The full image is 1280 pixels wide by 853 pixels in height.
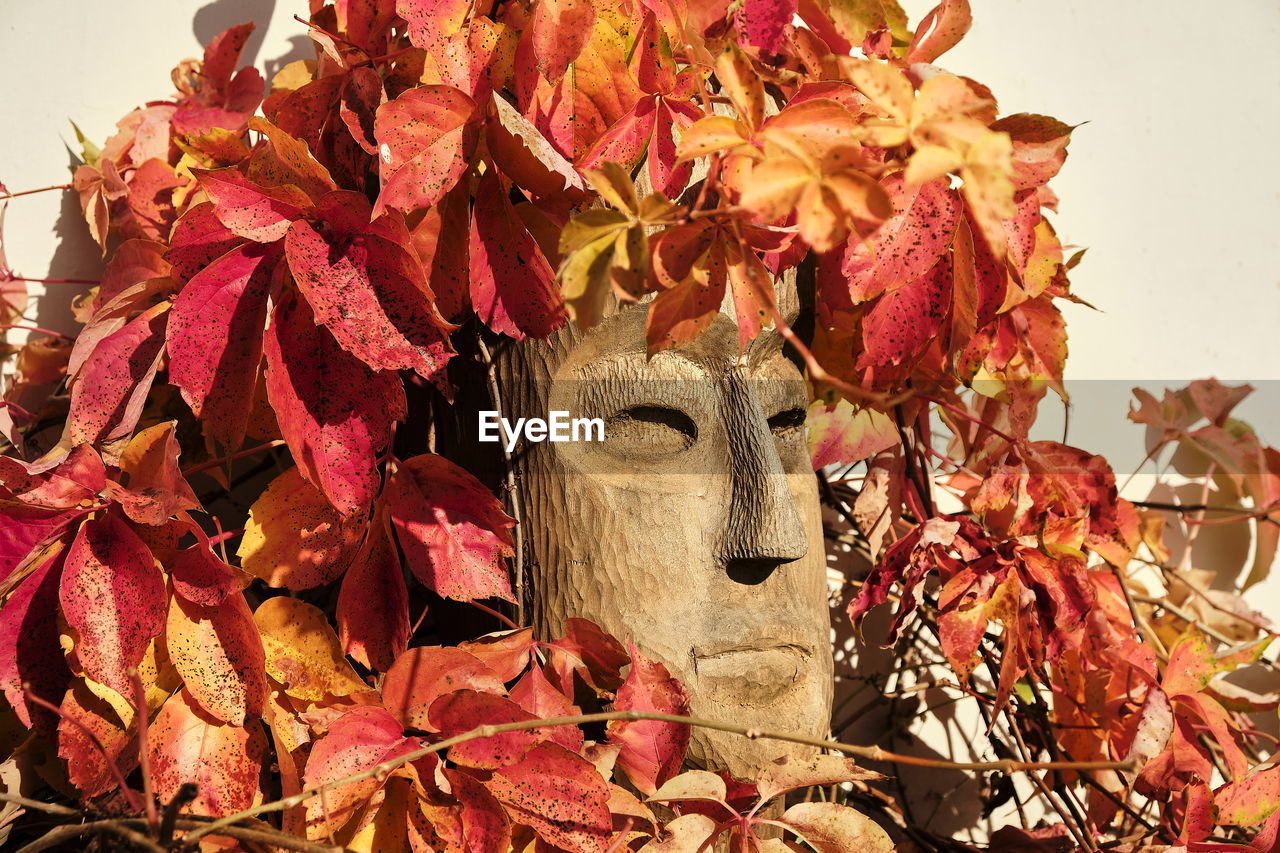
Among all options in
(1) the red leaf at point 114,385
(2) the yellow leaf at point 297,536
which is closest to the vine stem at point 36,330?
(1) the red leaf at point 114,385

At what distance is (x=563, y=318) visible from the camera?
25.5 inches

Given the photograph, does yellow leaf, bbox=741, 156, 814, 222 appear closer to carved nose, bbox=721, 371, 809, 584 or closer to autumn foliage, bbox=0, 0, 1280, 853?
autumn foliage, bbox=0, 0, 1280, 853

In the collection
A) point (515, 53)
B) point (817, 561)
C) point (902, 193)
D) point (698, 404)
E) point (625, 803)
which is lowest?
point (625, 803)

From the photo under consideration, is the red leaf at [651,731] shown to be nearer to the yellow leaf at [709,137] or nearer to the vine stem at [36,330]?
the yellow leaf at [709,137]

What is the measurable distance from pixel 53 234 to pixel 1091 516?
93 cm

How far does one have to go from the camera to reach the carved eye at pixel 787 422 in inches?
29.5

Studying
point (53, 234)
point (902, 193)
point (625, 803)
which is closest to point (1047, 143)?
point (902, 193)

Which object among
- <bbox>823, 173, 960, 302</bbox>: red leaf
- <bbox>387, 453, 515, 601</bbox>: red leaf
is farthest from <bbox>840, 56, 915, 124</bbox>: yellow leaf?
<bbox>387, 453, 515, 601</bbox>: red leaf

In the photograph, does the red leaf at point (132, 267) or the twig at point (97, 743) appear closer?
the twig at point (97, 743)

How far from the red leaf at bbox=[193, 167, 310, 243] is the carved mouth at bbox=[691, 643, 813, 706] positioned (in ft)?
1.22

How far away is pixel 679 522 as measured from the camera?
675 millimetres

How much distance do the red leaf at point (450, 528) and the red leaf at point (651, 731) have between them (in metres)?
0.10

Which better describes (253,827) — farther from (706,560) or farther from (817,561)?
(817,561)

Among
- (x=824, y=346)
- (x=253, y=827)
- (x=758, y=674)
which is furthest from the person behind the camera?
(x=824, y=346)
